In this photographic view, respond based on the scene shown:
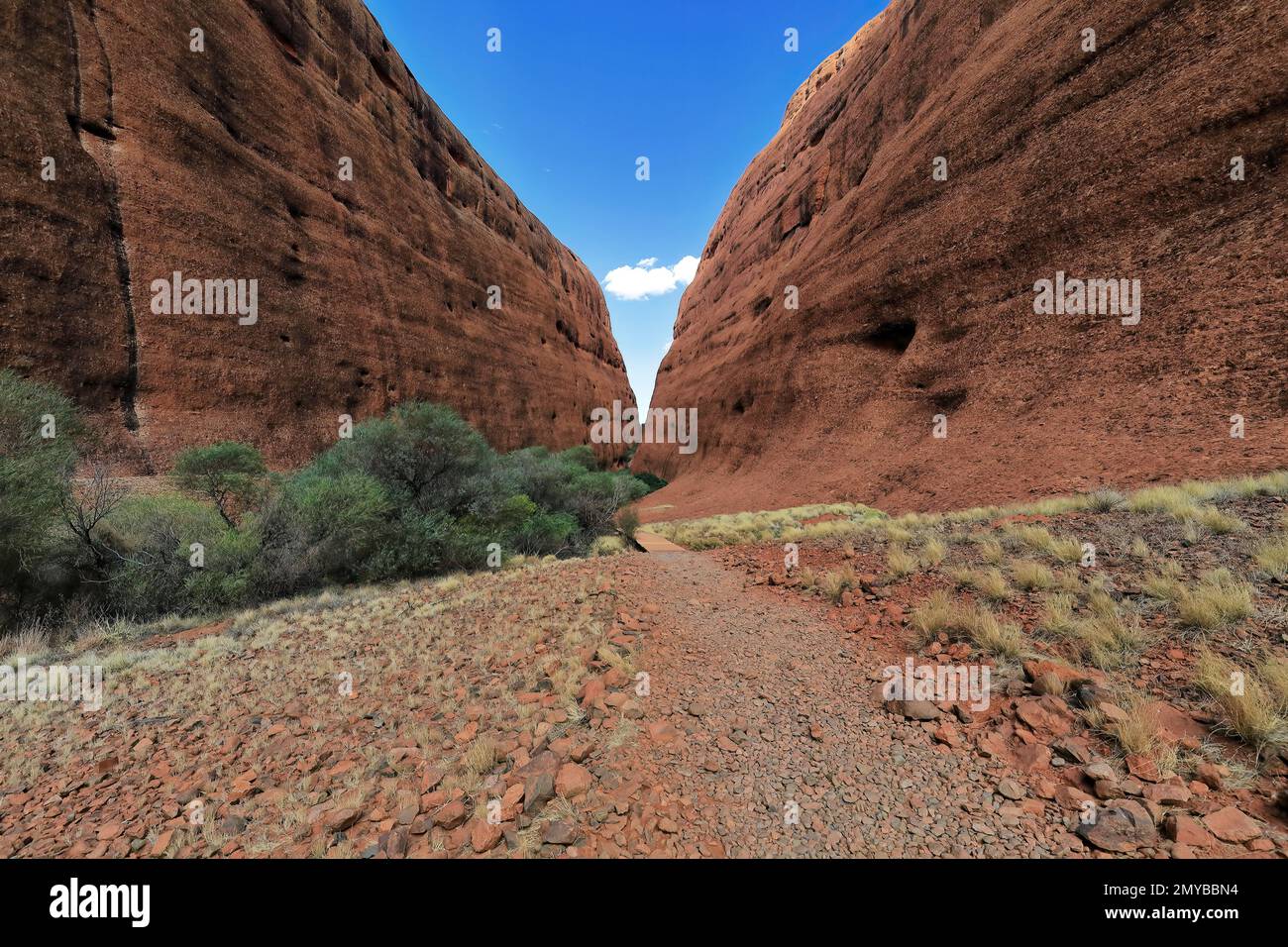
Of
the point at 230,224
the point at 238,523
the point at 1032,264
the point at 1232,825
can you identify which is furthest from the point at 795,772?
the point at 230,224

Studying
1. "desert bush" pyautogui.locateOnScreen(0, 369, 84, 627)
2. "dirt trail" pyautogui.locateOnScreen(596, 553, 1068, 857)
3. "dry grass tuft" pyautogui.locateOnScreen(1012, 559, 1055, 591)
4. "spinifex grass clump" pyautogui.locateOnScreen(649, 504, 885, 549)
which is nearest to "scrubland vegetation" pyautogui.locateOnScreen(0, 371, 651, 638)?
"desert bush" pyautogui.locateOnScreen(0, 369, 84, 627)

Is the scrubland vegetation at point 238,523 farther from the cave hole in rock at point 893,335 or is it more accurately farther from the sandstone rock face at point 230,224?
the cave hole in rock at point 893,335

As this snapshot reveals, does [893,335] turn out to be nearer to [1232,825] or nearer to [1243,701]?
[1243,701]

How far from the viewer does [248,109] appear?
49.2 ft

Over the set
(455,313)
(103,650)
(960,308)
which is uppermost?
(455,313)

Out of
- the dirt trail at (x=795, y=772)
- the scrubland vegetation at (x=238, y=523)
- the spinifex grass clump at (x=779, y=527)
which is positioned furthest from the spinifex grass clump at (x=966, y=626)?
the scrubland vegetation at (x=238, y=523)

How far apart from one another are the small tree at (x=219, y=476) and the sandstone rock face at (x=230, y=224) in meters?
3.52

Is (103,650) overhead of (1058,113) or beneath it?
beneath

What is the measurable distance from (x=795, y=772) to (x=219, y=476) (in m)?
11.9

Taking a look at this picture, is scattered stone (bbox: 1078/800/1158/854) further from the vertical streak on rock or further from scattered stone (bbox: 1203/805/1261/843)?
the vertical streak on rock

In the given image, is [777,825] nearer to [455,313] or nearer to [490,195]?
[455,313]
